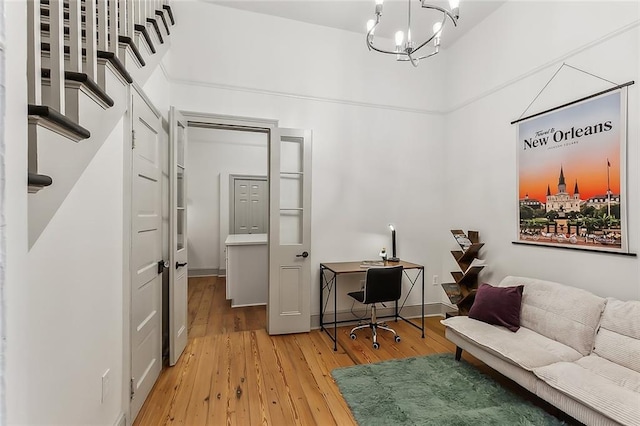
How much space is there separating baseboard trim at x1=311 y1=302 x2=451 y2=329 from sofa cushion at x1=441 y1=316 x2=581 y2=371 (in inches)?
53.9

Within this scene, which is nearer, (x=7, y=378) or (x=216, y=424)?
(x=7, y=378)

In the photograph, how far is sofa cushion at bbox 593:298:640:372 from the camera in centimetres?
199

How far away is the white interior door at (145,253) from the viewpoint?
2102mm

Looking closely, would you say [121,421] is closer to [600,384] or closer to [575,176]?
[600,384]

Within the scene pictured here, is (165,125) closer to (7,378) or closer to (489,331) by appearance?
(7,378)

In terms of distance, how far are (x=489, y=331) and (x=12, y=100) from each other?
3.06 metres

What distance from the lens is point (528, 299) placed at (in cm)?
270

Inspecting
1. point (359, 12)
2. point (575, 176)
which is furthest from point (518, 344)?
point (359, 12)

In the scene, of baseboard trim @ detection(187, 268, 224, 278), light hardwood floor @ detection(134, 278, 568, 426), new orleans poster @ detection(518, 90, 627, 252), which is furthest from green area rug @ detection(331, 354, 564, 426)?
baseboard trim @ detection(187, 268, 224, 278)

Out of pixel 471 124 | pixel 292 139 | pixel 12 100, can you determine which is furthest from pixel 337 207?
pixel 12 100

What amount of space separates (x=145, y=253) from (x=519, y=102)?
377 centimetres

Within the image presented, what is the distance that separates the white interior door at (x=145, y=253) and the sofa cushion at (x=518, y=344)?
8.27ft

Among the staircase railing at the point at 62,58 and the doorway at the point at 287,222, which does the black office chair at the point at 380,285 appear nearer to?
the doorway at the point at 287,222

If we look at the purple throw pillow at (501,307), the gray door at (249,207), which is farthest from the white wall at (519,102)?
the gray door at (249,207)
